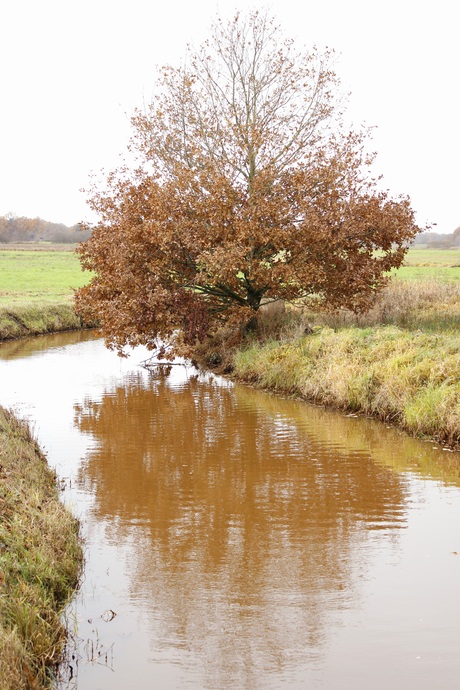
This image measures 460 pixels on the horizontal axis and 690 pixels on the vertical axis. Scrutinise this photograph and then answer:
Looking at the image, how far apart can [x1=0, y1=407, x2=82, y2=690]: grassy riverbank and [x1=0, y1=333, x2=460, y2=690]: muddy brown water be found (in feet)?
0.66

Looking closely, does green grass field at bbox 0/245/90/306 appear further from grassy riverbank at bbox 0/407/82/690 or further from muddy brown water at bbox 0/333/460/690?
grassy riverbank at bbox 0/407/82/690

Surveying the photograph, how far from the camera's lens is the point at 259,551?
788cm

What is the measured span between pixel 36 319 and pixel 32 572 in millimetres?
28400

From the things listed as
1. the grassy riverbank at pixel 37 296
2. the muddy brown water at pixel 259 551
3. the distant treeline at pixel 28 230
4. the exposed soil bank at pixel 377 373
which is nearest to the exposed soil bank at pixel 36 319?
the grassy riverbank at pixel 37 296

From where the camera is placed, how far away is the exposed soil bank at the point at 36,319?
3194 cm

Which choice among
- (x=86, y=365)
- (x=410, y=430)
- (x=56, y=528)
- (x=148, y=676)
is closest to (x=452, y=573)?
(x=148, y=676)

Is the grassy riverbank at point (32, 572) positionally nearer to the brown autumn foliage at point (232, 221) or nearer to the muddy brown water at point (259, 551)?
the muddy brown water at point (259, 551)

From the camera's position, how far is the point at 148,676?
555cm

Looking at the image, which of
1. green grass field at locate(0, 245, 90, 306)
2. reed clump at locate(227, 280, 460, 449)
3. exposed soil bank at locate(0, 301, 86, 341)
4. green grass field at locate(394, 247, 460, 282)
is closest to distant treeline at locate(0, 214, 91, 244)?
green grass field at locate(0, 245, 90, 306)

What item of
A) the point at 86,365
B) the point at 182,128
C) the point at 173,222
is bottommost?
the point at 86,365

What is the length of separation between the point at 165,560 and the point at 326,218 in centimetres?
1399

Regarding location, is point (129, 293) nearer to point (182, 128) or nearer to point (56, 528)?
point (182, 128)

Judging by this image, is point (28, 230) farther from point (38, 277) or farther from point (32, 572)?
point (32, 572)

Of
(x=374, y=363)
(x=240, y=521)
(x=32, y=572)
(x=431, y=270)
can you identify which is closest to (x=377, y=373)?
(x=374, y=363)
